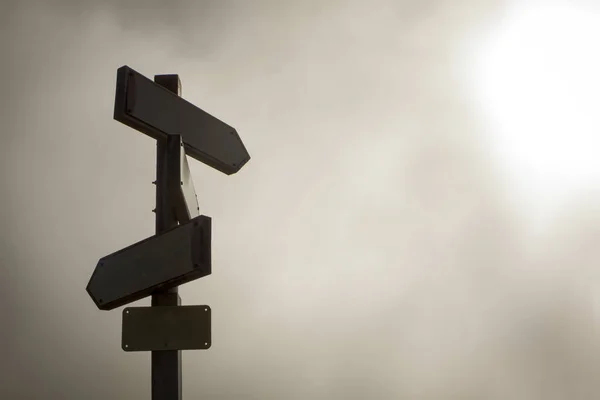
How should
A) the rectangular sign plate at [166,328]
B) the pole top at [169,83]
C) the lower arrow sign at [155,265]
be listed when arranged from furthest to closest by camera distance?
1. the pole top at [169,83]
2. the rectangular sign plate at [166,328]
3. the lower arrow sign at [155,265]

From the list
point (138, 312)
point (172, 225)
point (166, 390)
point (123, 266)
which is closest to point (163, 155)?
point (172, 225)

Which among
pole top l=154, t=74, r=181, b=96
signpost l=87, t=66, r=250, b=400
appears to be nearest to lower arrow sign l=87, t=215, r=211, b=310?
signpost l=87, t=66, r=250, b=400

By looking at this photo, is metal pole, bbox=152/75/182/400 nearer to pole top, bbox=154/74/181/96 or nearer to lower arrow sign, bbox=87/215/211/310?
lower arrow sign, bbox=87/215/211/310

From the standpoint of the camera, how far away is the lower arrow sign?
6.73 ft

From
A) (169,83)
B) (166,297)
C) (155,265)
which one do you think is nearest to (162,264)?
(155,265)

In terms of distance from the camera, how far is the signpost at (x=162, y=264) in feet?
6.92

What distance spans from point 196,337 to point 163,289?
8.4 inches

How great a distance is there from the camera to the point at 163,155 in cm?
238

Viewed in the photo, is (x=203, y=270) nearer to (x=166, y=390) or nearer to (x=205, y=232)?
(x=205, y=232)

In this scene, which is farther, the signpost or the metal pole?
the metal pole

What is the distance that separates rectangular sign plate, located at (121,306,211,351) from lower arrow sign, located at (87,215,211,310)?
8 centimetres

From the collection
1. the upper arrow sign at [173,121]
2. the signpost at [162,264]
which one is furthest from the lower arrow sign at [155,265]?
the upper arrow sign at [173,121]

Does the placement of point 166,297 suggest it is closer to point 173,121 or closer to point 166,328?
point 166,328

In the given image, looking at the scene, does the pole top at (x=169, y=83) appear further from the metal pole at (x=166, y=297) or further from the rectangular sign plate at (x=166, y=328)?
the rectangular sign plate at (x=166, y=328)
